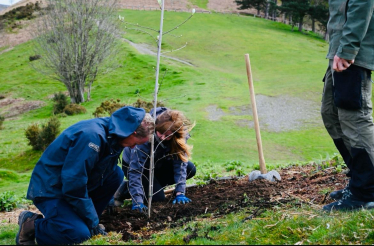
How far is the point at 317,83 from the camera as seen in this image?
102ft

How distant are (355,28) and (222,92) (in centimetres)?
2635

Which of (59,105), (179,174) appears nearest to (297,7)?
(59,105)

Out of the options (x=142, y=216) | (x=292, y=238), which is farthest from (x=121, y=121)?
(x=292, y=238)

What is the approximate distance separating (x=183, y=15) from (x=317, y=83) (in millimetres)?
37683

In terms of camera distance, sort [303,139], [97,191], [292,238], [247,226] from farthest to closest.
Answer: [303,139] < [97,191] < [247,226] < [292,238]

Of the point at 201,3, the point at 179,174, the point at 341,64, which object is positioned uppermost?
the point at 341,64

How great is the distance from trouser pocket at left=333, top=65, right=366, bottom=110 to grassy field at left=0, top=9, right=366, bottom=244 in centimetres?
116

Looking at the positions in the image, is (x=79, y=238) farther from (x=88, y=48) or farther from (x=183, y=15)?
(x=183, y=15)

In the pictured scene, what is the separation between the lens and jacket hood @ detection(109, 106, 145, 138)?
14.0ft

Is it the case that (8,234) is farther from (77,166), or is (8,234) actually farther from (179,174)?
(179,174)

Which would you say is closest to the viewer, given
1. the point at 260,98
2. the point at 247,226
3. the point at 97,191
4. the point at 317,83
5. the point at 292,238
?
the point at 292,238

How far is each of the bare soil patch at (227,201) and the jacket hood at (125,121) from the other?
1175 mm

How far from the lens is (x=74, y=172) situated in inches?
160

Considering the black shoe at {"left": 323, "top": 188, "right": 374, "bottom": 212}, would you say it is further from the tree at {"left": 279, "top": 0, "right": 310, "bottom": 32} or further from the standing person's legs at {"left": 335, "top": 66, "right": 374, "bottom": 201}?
the tree at {"left": 279, "top": 0, "right": 310, "bottom": 32}
